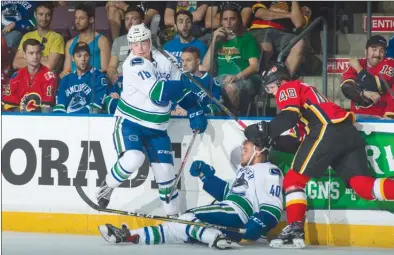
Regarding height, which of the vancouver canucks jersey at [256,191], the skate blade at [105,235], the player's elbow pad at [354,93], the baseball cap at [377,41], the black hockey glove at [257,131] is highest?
the baseball cap at [377,41]

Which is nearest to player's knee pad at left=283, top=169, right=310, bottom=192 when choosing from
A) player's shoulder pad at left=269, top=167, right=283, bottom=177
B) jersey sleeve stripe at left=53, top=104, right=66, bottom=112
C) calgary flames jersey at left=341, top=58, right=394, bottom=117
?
player's shoulder pad at left=269, top=167, right=283, bottom=177

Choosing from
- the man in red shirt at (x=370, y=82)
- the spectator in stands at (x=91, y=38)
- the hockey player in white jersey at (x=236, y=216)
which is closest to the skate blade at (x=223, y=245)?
the hockey player in white jersey at (x=236, y=216)

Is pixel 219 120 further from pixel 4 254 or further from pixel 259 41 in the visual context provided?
pixel 4 254

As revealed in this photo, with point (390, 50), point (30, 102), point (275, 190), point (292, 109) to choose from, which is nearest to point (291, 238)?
point (275, 190)

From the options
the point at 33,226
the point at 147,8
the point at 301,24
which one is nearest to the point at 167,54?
the point at 147,8

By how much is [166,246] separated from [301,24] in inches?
66.6

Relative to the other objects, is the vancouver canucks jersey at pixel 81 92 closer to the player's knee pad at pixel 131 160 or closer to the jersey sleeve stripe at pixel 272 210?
the player's knee pad at pixel 131 160

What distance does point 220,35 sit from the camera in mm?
8570

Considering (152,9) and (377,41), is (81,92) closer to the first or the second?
(152,9)

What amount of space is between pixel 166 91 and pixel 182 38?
544 mm


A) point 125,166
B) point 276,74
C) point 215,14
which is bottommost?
point 125,166

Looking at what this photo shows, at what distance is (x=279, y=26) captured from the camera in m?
8.45

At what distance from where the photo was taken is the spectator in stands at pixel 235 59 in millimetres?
8492

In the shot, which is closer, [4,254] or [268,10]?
[4,254]
